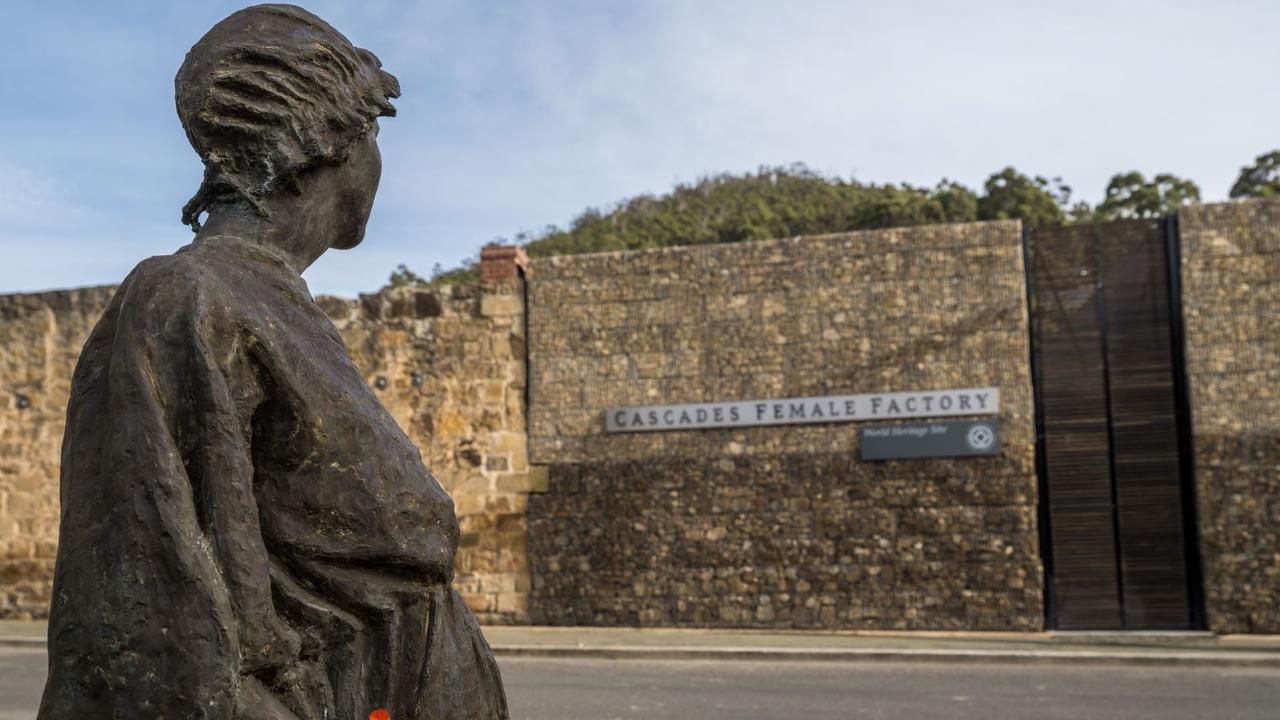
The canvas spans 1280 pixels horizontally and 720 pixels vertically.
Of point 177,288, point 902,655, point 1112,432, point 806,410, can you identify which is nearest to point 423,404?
point 806,410

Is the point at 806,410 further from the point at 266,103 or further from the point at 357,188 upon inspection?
the point at 266,103

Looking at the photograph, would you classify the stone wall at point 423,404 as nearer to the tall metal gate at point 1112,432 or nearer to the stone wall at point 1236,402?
the tall metal gate at point 1112,432

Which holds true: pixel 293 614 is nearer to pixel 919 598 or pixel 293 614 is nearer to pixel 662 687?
pixel 662 687

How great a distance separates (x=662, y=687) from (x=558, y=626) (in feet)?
14.5

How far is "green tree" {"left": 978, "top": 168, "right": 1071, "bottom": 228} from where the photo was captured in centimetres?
2631

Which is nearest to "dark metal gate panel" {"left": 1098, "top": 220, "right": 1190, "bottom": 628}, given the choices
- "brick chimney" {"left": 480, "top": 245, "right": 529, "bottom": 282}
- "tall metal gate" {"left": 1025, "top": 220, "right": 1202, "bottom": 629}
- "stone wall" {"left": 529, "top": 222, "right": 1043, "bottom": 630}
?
"tall metal gate" {"left": 1025, "top": 220, "right": 1202, "bottom": 629}

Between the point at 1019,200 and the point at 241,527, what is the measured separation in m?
26.7

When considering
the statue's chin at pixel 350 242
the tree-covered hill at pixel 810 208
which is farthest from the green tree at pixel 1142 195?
the statue's chin at pixel 350 242

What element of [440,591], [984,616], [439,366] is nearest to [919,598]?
[984,616]

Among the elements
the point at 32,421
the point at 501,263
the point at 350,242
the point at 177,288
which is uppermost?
the point at 501,263

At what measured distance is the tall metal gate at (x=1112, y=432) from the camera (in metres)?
13.2

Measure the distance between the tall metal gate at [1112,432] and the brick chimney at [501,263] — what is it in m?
5.97

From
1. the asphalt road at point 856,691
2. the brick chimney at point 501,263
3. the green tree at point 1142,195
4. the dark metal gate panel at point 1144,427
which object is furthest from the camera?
the green tree at point 1142,195

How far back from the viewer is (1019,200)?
26.9 metres
